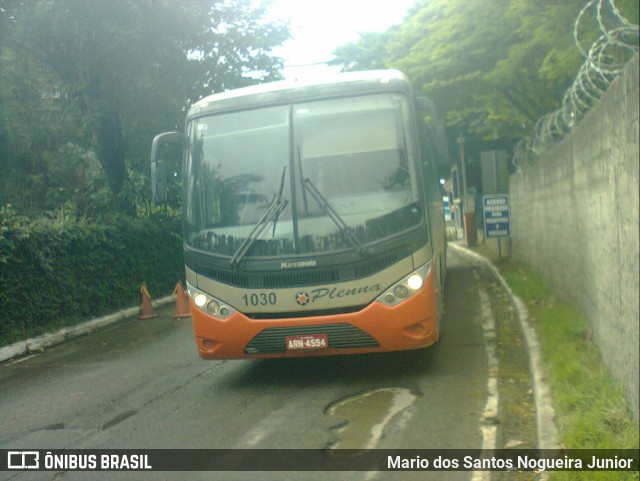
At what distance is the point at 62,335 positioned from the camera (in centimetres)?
1425

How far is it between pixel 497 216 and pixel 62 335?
11.0m

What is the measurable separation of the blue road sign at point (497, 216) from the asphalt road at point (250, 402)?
858 centimetres

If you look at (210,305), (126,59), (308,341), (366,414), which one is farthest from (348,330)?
(126,59)

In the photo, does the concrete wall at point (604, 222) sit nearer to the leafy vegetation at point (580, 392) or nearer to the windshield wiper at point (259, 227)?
the leafy vegetation at point (580, 392)

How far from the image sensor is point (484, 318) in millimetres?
12633

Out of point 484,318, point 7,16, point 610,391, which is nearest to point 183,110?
point 7,16

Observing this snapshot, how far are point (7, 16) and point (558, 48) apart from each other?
11520 millimetres

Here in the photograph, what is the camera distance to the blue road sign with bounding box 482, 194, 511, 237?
2038 centimetres

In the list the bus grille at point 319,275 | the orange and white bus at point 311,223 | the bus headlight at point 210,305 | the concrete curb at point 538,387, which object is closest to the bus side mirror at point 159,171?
the orange and white bus at point 311,223

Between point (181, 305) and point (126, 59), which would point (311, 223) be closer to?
point (181, 305)

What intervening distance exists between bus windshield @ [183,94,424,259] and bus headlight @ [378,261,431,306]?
480 mm

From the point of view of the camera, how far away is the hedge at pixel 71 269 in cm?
1327

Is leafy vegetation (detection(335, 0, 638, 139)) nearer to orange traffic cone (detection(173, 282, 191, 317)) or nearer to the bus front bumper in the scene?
orange traffic cone (detection(173, 282, 191, 317))

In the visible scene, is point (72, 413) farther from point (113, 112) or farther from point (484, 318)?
point (113, 112)
